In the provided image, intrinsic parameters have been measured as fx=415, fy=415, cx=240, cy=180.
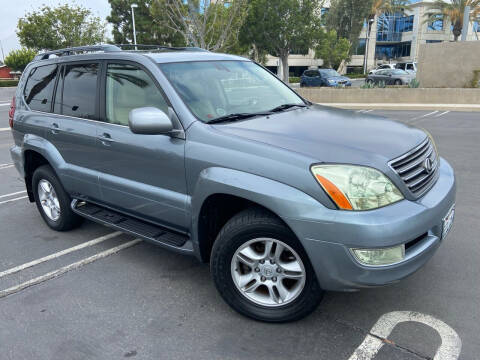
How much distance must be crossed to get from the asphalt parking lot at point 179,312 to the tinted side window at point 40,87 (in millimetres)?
1480

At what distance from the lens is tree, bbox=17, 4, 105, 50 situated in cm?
3843

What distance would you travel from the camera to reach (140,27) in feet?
136

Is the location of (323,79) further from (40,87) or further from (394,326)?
(394,326)

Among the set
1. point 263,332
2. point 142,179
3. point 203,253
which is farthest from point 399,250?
point 142,179

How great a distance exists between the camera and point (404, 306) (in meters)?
2.96

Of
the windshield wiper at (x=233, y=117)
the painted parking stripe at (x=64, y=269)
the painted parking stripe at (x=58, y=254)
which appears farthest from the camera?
the painted parking stripe at (x=58, y=254)

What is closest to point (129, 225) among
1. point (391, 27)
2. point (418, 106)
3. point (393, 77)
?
point (418, 106)

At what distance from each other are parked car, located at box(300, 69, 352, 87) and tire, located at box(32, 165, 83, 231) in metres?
23.5

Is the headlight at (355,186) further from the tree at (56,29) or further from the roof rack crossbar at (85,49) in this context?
the tree at (56,29)

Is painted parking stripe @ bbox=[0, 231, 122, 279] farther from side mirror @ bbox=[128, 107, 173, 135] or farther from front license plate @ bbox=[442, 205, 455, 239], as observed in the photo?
front license plate @ bbox=[442, 205, 455, 239]

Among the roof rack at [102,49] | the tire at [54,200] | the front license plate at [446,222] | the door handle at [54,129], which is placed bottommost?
the tire at [54,200]

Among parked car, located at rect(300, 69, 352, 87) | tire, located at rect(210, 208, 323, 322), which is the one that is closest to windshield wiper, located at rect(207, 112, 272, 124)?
tire, located at rect(210, 208, 323, 322)

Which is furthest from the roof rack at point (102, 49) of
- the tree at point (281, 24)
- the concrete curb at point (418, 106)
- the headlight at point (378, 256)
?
the tree at point (281, 24)

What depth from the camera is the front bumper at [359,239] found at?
233cm
